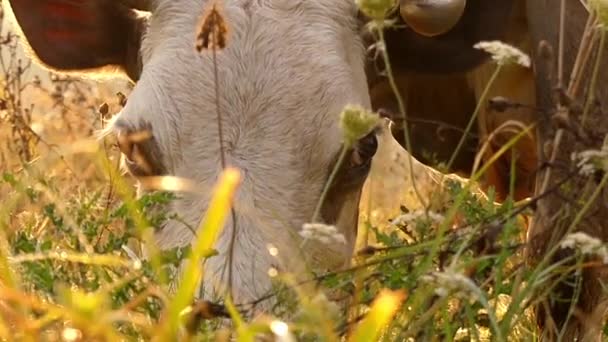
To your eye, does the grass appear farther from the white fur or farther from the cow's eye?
the cow's eye

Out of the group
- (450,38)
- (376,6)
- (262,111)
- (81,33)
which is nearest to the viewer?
(376,6)

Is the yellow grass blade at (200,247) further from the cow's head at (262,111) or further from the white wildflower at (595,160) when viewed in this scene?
the cow's head at (262,111)

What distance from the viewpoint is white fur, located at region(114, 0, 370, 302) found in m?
4.07

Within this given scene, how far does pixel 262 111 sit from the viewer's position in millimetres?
4152

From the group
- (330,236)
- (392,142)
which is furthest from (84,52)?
(392,142)

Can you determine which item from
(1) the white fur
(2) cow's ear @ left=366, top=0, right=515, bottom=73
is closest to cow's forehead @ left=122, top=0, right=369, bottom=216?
(1) the white fur

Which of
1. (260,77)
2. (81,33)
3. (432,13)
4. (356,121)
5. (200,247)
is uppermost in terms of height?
(200,247)

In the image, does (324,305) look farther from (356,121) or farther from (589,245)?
(589,245)

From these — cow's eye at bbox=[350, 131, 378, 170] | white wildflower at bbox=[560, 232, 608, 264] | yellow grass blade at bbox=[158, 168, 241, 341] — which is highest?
yellow grass blade at bbox=[158, 168, 241, 341]

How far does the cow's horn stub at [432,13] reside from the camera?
14.3 ft

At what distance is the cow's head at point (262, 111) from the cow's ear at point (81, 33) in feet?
0.73

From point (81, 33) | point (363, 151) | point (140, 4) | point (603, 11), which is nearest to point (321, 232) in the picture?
point (603, 11)

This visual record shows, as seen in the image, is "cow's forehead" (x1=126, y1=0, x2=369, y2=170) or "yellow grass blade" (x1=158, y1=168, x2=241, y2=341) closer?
"yellow grass blade" (x1=158, y1=168, x2=241, y2=341)

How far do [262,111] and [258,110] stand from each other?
1 cm
